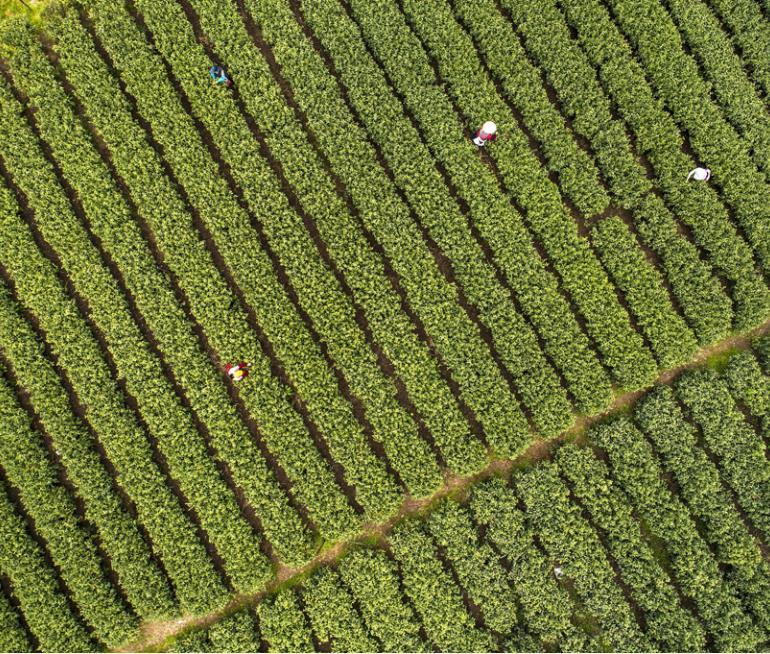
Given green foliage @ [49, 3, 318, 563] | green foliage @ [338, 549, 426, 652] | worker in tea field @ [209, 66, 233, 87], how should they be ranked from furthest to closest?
worker in tea field @ [209, 66, 233, 87], green foliage @ [49, 3, 318, 563], green foliage @ [338, 549, 426, 652]

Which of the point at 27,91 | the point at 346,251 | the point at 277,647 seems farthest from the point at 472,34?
the point at 277,647

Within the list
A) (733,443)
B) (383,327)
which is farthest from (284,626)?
(733,443)

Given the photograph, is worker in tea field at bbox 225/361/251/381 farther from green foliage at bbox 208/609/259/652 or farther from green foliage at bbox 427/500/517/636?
green foliage at bbox 427/500/517/636

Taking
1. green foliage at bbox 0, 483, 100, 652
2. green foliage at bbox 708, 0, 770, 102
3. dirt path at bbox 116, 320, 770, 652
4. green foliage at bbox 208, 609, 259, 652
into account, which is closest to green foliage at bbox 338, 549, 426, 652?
dirt path at bbox 116, 320, 770, 652

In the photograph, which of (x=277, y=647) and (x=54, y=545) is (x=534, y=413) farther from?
(x=54, y=545)

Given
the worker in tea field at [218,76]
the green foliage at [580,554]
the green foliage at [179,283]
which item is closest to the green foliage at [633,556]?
the green foliage at [580,554]

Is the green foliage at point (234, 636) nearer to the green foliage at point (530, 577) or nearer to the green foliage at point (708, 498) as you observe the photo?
the green foliage at point (530, 577)
